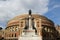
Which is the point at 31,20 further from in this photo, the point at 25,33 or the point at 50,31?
the point at 50,31

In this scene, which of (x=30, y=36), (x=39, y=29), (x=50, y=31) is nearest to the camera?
(x=30, y=36)

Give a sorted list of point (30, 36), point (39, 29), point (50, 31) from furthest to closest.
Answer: point (50, 31), point (39, 29), point (30, 36)

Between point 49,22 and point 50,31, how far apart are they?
4085 millimetres

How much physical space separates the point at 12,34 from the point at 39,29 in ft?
67.2

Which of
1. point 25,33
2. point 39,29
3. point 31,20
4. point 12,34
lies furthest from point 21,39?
point 12,34

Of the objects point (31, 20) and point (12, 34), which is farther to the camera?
point (12, 34)

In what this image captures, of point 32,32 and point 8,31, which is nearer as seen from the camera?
point 32,32

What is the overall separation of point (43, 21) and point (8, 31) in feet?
46.4

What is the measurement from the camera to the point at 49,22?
236 ft

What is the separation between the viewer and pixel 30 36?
35.8 meters

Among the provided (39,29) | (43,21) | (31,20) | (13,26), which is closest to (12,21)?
(13,26)

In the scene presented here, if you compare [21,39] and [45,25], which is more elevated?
[45,25]

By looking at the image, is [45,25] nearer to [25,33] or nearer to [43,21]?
[43,21]

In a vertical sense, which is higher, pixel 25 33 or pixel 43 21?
pixel 43 21
